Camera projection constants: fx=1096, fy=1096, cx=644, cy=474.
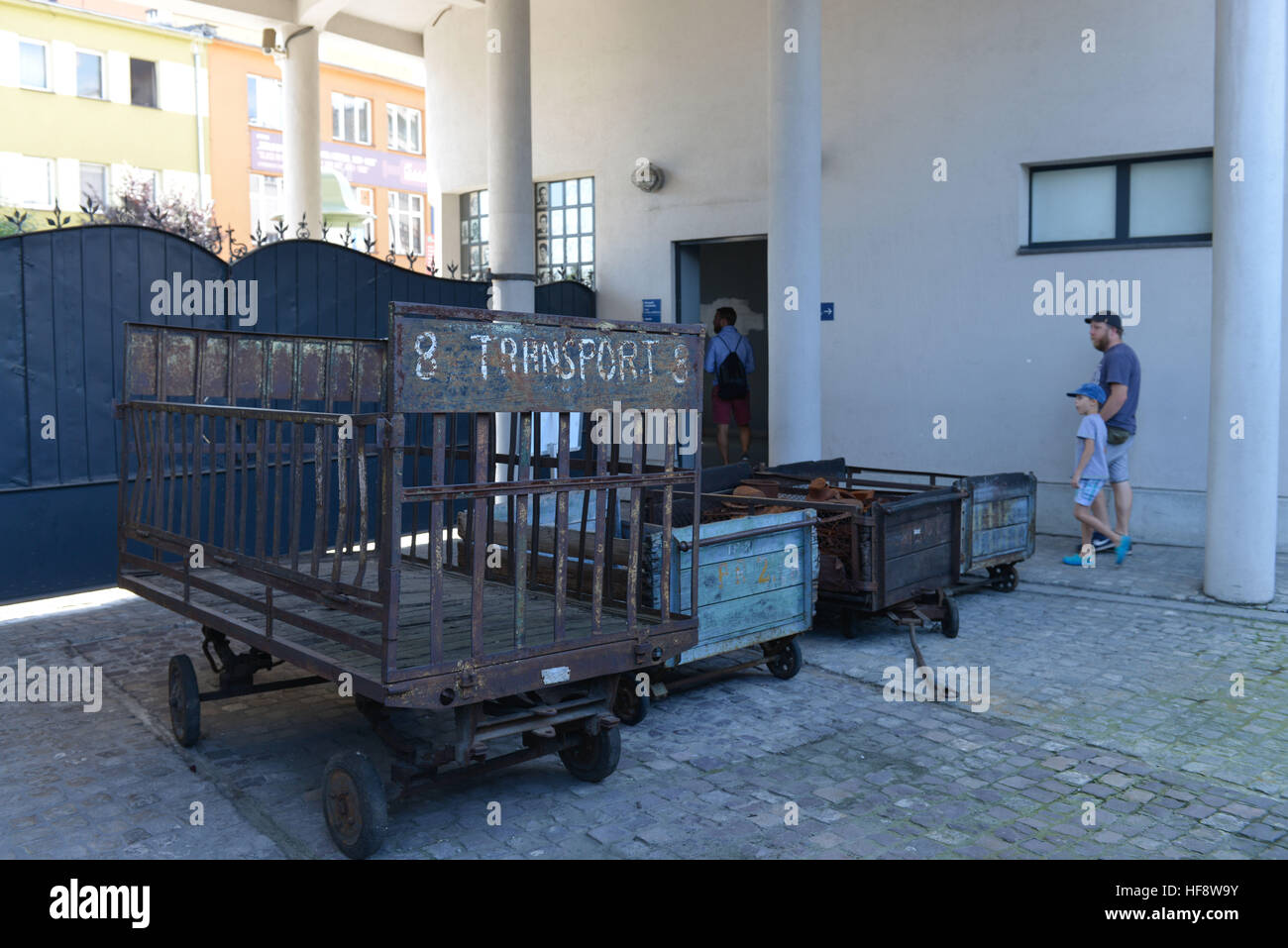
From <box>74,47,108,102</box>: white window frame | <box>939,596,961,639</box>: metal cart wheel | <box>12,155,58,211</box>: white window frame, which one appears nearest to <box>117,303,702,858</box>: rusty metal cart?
<box>939,596,961,639</box>: metal cart wheel

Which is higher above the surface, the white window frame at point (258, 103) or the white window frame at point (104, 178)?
the white window frame at point (258, 103)

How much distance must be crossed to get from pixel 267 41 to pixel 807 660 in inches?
489

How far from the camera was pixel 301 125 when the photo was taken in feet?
49.4

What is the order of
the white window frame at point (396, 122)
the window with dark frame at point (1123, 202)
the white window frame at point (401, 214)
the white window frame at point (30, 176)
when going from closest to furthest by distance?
1. the window with dark frame at point (1123, 202)
2. the white window frame at point (30, 176)
3. the white window frame at point (401, 214)
4. the white window frame at point (396, 122)

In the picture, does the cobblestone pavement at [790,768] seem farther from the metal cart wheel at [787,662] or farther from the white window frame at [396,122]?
the white window frame at [396,122]

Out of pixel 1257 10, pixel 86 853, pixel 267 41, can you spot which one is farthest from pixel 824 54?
pixel 86 853

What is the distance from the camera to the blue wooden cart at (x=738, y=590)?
225 inches

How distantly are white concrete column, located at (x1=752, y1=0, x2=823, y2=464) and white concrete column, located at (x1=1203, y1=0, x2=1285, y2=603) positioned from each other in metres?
3.60

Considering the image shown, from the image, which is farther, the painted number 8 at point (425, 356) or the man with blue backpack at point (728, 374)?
the man with blue backpack at point (728, 374)

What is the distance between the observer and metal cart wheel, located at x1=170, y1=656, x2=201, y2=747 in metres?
5.46

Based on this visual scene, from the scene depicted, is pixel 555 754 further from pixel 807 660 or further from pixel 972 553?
pixel 972 553

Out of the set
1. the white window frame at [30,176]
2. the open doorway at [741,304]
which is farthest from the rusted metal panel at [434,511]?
the white window frame at [30,176]

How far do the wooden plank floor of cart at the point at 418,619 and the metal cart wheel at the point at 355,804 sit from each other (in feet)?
1.31

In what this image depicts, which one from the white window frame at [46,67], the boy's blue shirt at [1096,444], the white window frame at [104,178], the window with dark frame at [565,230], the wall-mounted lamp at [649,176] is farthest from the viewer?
the white window frame at [104,178]
